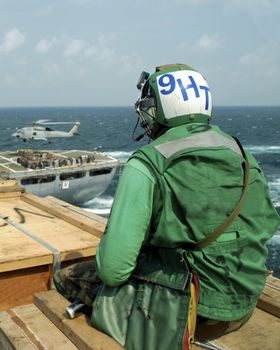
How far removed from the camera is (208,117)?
2871 mm

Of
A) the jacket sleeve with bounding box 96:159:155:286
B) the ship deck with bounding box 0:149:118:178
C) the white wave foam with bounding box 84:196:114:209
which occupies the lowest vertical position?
the white wave foam with bounding box 84:196:114:209

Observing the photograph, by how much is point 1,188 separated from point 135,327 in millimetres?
3866

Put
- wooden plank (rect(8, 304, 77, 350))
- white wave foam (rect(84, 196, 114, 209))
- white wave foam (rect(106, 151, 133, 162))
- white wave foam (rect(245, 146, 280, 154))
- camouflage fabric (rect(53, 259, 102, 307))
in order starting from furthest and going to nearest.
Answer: white wave foam (rect(245, 146, 280, 154))
white wave foam (rect(106, 151, 133, 162))
white wave foam (rect(84, 196, 114, 209))
camouflage fabric (rect(53, 259, 102, 307))
wooden plank (rect(8, 304, 77, 350))

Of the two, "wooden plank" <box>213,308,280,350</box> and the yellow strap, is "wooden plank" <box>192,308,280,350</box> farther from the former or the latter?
the yellow strap

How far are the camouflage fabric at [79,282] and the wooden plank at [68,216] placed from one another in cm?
109

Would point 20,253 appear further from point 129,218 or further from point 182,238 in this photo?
point 182,238

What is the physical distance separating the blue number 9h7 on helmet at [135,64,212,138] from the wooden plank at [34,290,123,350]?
130cm

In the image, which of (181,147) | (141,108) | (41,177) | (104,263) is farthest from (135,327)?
(41,177)

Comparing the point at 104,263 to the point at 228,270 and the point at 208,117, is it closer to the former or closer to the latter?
the point at 228,270

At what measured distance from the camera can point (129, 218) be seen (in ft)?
8.17

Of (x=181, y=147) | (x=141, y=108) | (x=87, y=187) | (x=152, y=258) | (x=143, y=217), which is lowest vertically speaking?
(x=87, y=187)

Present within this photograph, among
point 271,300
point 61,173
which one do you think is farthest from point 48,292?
point 61,173

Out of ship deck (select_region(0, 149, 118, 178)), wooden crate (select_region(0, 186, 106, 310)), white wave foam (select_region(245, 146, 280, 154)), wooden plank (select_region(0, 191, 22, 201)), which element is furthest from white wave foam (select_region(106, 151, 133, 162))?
wooden crate (select_region(0, 186, 106, 310))

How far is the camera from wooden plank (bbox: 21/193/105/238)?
15.1ft
